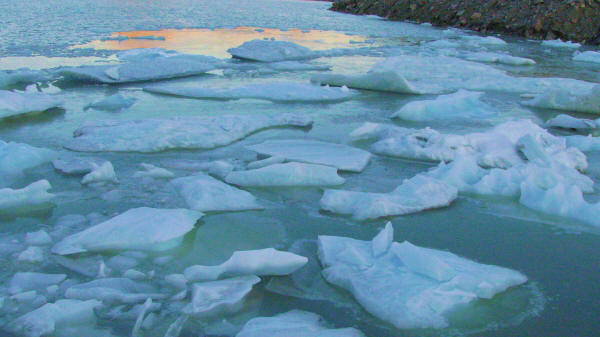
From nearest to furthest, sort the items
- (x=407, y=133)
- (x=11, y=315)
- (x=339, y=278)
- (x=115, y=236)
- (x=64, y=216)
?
(x=11, y=315) → (x=339, y=278) → (x=115, y=236) → (x=64, y=216) → (x=407, y=133)

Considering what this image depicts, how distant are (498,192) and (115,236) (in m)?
1.71

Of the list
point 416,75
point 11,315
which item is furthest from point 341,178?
point 416,75

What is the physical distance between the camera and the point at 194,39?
944 centimetres

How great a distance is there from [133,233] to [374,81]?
3.63 m

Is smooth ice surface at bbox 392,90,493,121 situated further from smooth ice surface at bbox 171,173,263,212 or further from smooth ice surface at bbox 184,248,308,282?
smooth ice surface at bbox 184,248,308,282

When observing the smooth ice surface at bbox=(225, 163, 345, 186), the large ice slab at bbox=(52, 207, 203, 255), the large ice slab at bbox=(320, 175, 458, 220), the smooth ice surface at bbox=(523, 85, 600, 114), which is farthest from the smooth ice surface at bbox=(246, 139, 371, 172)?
the smooth ice surface at bbox=(523, 85, 600, 114)

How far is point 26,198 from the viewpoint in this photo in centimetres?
213

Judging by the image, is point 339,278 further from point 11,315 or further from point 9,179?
point 9,179

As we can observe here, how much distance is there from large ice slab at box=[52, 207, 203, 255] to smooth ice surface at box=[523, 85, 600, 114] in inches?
148

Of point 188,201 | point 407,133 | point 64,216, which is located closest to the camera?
point 64,216

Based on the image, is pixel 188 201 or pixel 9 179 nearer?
pixel 188 201

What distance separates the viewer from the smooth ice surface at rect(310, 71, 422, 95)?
16.1ft

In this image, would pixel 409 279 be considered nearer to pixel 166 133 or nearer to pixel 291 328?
pixel 291 328

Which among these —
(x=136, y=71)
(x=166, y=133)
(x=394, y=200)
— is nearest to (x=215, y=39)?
(x=136, y=71)
